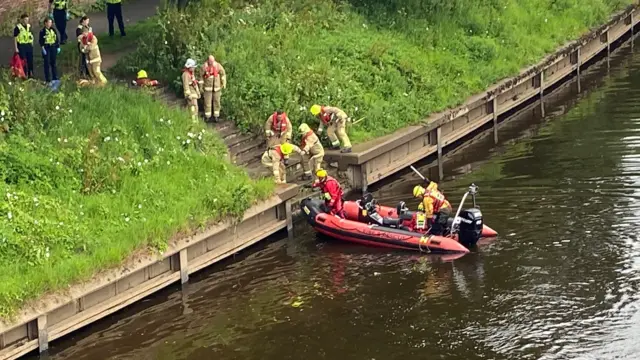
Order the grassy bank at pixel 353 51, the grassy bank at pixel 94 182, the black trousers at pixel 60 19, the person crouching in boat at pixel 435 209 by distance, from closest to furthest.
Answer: the grassy bank at pixel 94 182
the person crouching in boat at pixel 435 209
the grassy bank at pixel 353 51
the black trousers at pixel 60 19

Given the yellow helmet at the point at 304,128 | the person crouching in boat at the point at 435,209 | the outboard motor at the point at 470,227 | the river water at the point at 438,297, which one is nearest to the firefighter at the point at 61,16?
the yellow helmet at the point at 304,128

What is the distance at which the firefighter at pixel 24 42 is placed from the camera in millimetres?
28511

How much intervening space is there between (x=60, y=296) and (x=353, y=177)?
10.4m

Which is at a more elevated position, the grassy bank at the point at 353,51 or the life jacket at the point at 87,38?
the life jacket at the point at 87,38

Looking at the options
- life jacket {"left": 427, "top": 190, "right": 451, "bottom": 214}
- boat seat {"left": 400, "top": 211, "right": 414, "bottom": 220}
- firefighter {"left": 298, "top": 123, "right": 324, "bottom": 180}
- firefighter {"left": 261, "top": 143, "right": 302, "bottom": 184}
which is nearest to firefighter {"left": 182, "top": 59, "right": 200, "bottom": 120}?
firefighter {"left": 261, "top": 143, "right": 302, "bottom": 184}

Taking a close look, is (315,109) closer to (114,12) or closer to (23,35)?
(23,35)

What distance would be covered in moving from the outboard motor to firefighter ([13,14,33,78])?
12402 millimetres

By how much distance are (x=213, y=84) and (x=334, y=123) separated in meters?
3.25

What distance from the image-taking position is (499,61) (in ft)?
120

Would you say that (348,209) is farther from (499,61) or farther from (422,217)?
(499,61)

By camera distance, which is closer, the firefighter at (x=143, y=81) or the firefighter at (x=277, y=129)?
the firefighter at (x=277, y=129)

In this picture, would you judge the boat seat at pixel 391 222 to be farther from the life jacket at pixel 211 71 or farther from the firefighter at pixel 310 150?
the life jacket at pixel 211 71

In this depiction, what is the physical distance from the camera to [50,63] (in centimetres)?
2889

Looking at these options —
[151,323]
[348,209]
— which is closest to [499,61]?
[348,209]
